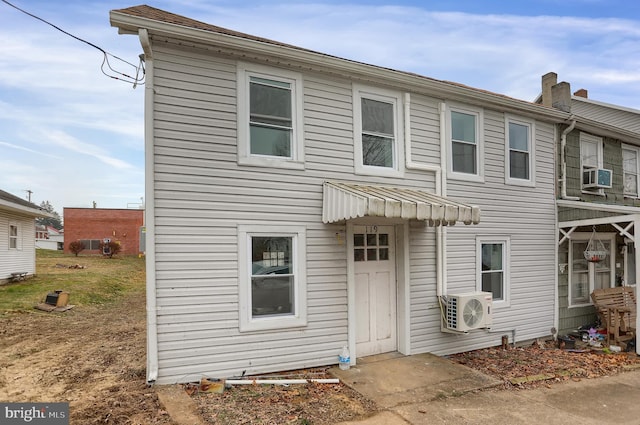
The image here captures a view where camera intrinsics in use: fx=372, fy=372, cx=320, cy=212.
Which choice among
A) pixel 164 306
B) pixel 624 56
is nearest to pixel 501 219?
pixel 164 306

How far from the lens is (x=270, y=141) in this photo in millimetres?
5855

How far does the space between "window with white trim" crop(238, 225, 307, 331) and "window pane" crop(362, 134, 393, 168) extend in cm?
185

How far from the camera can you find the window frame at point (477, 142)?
7391mm

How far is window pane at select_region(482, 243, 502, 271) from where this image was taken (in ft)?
25.6

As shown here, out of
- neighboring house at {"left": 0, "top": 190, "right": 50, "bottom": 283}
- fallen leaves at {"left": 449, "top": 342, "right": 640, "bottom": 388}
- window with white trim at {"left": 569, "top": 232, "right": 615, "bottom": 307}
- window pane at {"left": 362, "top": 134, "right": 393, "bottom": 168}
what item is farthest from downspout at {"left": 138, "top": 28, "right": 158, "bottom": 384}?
neighboring house at {"left": 0, "top": 190, "right": 50, "bottom": 283}

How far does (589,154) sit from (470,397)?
26.1 feet

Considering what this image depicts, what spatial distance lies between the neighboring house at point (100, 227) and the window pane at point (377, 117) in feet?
99.4

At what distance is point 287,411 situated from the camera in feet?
14.2

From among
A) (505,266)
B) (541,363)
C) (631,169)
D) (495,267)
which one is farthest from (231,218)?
(631,169)

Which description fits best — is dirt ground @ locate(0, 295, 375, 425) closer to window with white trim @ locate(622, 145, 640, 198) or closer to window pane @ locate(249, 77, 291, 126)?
window pane @ locate(249, 77, 291, 126)

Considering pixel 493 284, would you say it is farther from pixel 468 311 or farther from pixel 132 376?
pixel 132 376

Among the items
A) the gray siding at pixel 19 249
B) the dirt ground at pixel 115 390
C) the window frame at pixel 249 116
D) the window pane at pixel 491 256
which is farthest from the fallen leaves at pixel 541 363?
the gray siding at pixel 19 249

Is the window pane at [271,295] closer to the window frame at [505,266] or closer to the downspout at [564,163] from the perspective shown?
the window frame at [505,266]

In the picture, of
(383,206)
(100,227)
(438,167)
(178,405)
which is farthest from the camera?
(100,227)
